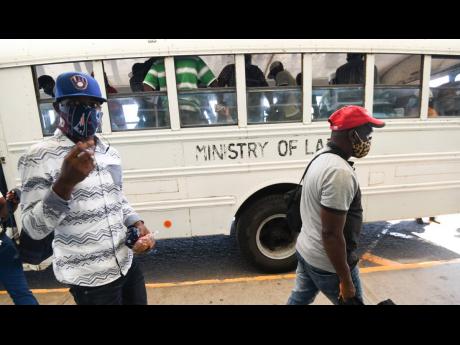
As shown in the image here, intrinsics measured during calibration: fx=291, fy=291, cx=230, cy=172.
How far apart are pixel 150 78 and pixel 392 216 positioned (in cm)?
319

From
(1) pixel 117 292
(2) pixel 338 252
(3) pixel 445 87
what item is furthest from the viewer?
(3) pixel 445 87

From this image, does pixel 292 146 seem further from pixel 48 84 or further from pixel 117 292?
pixel 48 84

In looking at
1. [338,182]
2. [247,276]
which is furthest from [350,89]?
[247,276]

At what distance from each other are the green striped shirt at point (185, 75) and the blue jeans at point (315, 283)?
201 cm

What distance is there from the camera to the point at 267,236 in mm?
3441

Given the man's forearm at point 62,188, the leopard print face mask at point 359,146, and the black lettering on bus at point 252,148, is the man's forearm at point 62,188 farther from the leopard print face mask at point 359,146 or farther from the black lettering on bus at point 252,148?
the black lettering on bus at point 252,148

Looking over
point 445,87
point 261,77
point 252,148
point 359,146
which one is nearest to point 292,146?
point 252,148

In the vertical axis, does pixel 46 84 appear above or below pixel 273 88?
above

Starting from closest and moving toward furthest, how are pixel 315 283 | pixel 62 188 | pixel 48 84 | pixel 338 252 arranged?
pixel 62 188
pixel 338 252
pixel 315 283
pixel 48 84

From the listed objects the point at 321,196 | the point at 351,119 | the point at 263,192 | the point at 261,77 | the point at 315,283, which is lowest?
the point at 315,283

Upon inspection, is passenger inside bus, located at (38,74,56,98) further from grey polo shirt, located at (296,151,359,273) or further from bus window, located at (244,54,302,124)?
grey polo shirt, located at (296,151,359,273)

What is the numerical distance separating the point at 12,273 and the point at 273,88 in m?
2.87

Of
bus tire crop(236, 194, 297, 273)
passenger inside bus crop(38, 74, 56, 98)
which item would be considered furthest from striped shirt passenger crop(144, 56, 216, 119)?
bus tire crop(236, 194, 297, 273)
